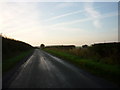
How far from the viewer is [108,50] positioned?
61.6 feet

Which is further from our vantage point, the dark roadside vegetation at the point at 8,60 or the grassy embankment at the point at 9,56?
the grassy embankment at the point at 9,56

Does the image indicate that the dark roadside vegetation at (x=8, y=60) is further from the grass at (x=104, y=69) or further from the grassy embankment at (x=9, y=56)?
the grass at (x=104, y=69)

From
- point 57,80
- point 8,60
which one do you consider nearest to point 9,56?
point 8,60

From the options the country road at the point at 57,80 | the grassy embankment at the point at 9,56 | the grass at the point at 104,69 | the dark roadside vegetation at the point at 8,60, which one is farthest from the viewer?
the grassy embankment at the point at 9,56

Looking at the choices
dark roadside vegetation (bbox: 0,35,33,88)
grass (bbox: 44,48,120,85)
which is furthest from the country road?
grass (bbox: 44,48,120,85)

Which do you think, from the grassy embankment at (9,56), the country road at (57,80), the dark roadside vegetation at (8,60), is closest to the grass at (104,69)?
the country road at (57,80)

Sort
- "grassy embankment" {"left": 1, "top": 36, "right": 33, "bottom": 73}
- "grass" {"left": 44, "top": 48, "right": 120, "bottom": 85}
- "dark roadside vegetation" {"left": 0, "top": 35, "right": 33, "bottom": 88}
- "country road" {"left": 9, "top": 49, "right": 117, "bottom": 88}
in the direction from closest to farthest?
"country road" {"left": 9, "top": 49, "right": 117, "bottom": 88}, "grass" {"left": 44, "top": 48, "right": 120, "bottom": 85}, "dark roadside vegetation" {"left": 0, "top": 35, "right": 33, "bottom": 88}, "grassy embankment" {"left": 1, "top": 36, "right": 33, "bottom": 73}

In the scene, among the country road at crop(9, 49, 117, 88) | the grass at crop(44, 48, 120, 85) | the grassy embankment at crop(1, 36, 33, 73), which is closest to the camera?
the country road at crop(9, 49, 117, 88)

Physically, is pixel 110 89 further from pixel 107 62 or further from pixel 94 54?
pixel 94 54

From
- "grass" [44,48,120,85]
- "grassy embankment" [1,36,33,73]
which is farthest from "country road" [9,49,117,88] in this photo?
"grassy embankment" [1,36,33,73]

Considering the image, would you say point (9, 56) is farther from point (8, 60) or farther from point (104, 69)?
point (104, 69)

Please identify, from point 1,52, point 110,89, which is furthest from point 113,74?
point 1,52

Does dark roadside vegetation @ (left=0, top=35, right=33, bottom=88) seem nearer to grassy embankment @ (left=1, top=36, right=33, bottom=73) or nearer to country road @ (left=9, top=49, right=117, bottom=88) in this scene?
grassy embankment @ (left=1, top=36, right=33, bottom=73)

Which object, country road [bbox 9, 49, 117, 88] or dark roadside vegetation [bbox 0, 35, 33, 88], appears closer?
country road [bbox 9, 49, 117, 88]
